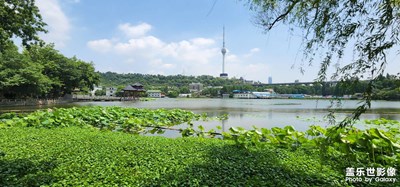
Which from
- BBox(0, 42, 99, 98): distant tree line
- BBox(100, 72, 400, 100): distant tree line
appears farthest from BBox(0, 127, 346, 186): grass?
BBox(0, 42, 99, 98): distant tree line

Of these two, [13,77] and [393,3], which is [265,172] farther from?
[13,77]

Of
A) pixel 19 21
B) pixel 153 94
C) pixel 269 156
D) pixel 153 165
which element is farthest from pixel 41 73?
pixel 153 94

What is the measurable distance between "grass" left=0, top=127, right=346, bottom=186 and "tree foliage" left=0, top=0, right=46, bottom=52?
177 inches

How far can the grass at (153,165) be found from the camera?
306cm

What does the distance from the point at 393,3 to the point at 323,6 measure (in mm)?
709

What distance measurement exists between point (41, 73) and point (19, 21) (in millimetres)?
20258

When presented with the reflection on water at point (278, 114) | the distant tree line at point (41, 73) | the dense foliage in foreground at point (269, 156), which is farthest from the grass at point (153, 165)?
the distant tree line at point (41, 73)

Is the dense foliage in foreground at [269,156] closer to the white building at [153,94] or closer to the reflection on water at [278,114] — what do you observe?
the reflection on water at [278,114]

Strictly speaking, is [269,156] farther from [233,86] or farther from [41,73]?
[233,86]

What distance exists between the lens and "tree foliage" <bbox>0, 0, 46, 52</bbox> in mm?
7578

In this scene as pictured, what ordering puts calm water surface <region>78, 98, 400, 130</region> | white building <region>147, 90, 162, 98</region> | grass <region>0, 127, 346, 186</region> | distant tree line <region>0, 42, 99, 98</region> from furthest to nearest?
white building <region>147, 90, 162, 98</region>
distant tree line <region>0, 42, 99, 98</region>
calm water surface <region>78, 98, 400, 130</region>
grass <region>0, 127, 346, 186</region>

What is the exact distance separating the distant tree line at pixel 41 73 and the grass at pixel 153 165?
11.8 meters

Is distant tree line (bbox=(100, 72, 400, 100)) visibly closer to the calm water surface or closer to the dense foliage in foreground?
the calm water surface

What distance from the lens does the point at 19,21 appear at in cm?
816
